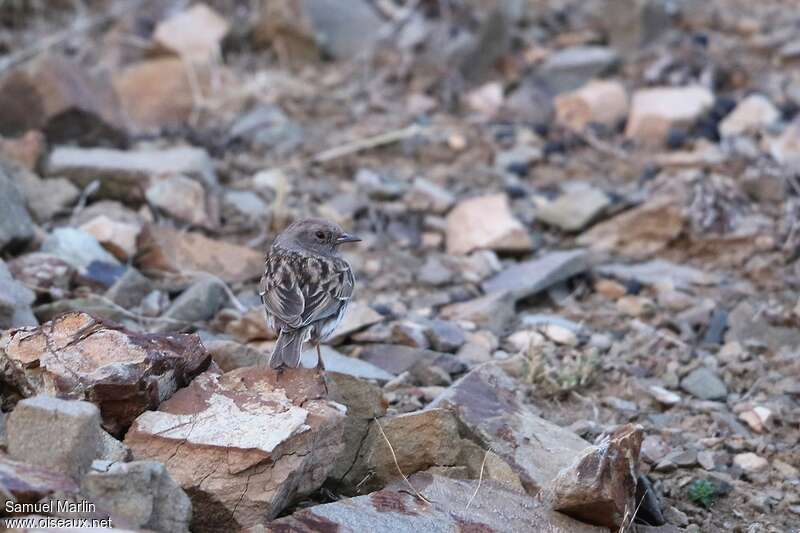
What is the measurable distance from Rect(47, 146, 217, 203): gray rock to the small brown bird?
239cm

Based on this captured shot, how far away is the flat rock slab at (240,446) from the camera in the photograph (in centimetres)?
410

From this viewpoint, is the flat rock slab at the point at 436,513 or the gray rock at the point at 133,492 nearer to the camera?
the gray rock at the point at 133,492

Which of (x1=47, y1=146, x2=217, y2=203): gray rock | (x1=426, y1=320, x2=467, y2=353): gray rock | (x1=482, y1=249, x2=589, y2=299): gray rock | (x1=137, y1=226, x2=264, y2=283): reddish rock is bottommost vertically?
(x1=482, y1=249, x2=589, y2=299): gray rock

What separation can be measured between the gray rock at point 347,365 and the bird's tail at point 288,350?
0.74 meters

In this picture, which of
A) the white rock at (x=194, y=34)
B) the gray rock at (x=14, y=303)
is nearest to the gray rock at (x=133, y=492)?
the gray rock at (x=14, y=303)

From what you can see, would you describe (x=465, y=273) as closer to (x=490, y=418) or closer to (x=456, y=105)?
(x=490, y=418)

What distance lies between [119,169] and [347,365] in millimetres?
3013

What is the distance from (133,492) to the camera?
3.66 m

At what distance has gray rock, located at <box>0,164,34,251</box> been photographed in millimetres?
6672

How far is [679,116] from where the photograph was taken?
10.0m

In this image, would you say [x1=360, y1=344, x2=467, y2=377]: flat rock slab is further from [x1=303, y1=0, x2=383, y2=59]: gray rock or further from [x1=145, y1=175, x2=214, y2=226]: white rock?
[x1=303, y1=0, x2=383, y2=59]: gray rock

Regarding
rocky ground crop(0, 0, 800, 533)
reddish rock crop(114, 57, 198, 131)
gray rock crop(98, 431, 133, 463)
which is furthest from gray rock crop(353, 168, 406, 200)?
gray rock crop(98, 431, 133, 463)

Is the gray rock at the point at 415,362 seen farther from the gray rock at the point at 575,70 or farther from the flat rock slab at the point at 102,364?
the gray rock at the point at 575,70

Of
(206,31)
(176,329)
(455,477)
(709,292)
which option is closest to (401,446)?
(455,477)
